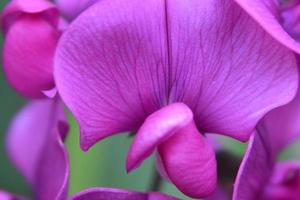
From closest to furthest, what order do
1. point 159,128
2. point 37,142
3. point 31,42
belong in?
point 159,128 → point 31,42 → point 37,142

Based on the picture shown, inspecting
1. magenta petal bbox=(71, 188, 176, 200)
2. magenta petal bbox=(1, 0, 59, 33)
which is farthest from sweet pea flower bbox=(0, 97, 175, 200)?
magenta petal bbox=(1, 0, 59, 33)

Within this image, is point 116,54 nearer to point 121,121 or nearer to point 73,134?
point 121,121

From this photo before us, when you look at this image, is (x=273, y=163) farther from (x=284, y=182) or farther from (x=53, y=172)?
(x=53, y=172)

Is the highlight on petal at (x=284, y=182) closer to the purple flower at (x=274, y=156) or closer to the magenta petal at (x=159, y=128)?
the purple flower at (x=274, y=156)

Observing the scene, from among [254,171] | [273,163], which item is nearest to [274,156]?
[273,163]

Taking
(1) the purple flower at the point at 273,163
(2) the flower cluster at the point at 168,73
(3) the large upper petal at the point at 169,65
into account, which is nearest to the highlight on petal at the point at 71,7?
(2) the flower cluster at the point at 168,73

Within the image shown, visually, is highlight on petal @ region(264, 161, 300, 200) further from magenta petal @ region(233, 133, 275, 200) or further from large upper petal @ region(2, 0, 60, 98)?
large upper petal @ region(2, 0, 60, 98)

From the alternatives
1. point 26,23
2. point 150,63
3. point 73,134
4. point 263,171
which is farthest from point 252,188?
point 73,134
